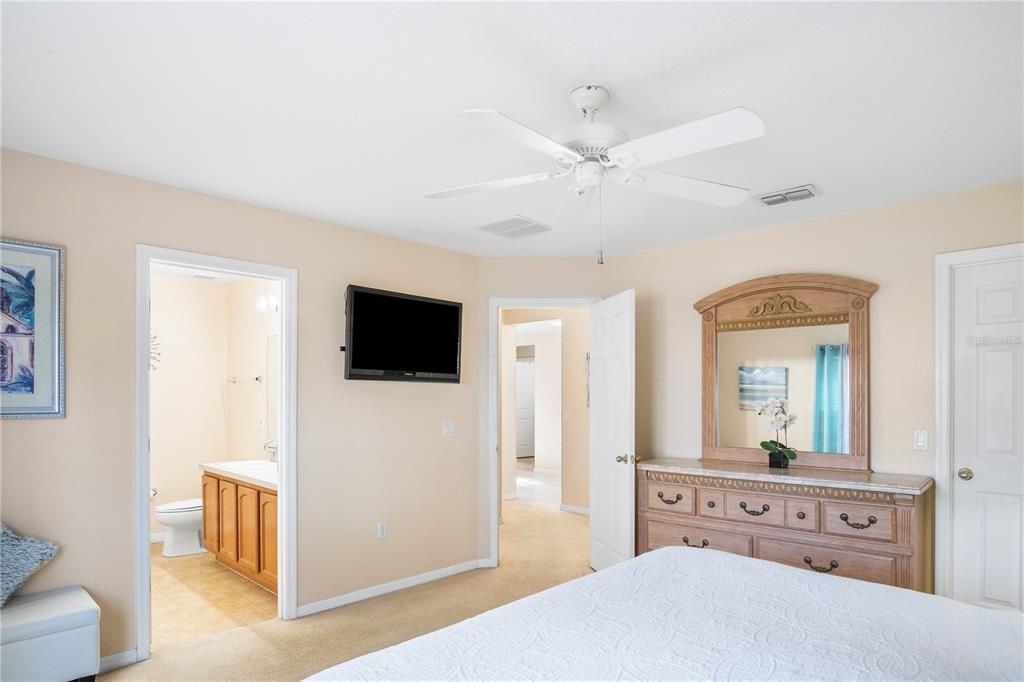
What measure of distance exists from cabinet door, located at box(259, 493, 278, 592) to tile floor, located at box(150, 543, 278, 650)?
0.47 feet

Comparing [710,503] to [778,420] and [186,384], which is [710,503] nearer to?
[778,420]

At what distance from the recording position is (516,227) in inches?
157

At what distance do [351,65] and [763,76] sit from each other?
1363mm

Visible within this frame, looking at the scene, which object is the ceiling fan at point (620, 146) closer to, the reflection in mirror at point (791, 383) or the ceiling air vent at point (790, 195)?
the ceiling air vent at point (790, 195)

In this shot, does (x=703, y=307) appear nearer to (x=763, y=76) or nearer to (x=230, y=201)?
(x=763, y=76)

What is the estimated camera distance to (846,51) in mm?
1948

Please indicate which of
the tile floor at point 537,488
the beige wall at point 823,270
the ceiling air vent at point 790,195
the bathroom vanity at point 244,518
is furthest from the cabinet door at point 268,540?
the tile floor at point 537,488

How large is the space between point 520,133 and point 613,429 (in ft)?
9.85

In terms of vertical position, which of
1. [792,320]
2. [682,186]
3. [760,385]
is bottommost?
[760,385]

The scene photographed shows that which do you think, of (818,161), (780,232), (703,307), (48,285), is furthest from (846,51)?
(48,285)

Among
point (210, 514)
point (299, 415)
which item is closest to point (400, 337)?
point (299, 415)

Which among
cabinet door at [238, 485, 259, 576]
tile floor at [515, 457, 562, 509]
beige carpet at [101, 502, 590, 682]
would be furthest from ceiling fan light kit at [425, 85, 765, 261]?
tile floor at [515, 457, 562, 509]

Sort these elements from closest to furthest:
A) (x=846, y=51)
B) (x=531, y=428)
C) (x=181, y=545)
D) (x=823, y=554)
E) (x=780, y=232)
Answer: (x=846, y=51), (x=823, y=554), (x=780, y=232), (x=181, y=545), (x=531, y=428)

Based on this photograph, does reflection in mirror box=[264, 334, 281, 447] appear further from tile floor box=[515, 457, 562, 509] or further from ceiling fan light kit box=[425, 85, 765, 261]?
ceiling fan light kit box=[425, 85, 765, 261]
